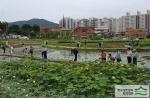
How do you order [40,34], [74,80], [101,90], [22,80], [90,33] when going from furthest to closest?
[90,33], [40,34], [22,80], [74,80], [101,90]

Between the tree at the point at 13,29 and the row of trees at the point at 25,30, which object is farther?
the row of trees at the point at 25,30

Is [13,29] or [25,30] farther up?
[13,29]

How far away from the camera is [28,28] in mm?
139250

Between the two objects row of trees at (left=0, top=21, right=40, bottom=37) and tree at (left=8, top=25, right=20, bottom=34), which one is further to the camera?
row of trees at (left=0, top=21, right=40, bottom=37)

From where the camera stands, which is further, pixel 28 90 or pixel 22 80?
pixel 22 80

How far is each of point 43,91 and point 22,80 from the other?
8.08 ft

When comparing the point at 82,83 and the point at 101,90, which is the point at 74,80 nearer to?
the point at 82,83

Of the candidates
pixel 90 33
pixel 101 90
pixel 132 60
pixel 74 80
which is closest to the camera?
pixel 101 90

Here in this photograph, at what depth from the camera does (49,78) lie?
11.4 metres

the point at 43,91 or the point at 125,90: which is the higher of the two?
the point at 125,90

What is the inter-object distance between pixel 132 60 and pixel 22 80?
1171cm

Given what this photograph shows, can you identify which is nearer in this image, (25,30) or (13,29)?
(13,29)

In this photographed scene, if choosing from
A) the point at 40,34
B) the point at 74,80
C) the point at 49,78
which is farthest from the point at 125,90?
the point at 40,34

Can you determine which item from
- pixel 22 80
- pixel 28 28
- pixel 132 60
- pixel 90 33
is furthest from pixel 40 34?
pixel 22 80
